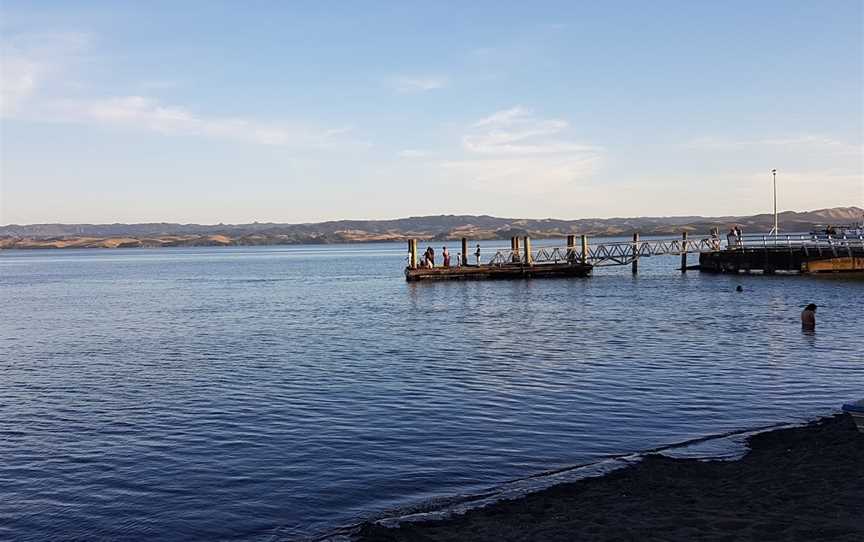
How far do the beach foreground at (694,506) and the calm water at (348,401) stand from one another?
171 centimetres

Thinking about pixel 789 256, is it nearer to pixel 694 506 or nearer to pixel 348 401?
pixel 348 401

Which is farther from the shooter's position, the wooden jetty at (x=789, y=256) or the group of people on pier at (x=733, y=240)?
the group of people on pier at (x=733, y=240)

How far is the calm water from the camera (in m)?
12.4

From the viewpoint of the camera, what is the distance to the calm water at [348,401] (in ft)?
40.8

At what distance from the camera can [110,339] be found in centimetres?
3281

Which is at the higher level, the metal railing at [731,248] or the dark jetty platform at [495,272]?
the metal railing at [731,248]

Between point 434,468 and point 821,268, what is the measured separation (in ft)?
170

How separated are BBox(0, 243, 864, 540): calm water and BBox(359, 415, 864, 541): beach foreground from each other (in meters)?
1.71

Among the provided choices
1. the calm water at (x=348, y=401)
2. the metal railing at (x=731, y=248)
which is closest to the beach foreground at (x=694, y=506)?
the calm water at (x=348, y=401)

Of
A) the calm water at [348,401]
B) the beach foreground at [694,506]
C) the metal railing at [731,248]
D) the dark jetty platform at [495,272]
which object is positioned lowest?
the calm water at [348,401]

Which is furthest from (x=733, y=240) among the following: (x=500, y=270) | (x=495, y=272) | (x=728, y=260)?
(x=495, y=272)

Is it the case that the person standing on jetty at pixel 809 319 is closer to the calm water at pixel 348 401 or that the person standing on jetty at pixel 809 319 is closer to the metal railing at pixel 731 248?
the calm water at pixel 348 401

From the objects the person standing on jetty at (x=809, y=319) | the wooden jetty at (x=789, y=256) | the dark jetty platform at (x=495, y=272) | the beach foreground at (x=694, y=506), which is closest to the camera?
the beach foreground at (x=694, y=506)

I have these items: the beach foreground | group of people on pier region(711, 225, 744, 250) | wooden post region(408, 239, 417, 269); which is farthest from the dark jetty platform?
the beach foreground
